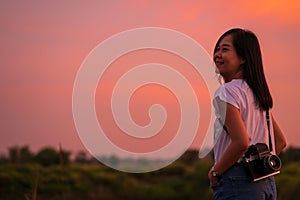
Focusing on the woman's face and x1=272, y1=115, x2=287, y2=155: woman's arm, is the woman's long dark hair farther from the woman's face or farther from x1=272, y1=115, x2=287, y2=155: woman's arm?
x1=272, y1=115, x2=287, y2=155: woman's arm

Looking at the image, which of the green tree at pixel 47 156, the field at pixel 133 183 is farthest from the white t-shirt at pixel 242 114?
the green tree at pixel 47 156

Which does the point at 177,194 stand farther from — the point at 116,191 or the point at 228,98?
the point at 228,98

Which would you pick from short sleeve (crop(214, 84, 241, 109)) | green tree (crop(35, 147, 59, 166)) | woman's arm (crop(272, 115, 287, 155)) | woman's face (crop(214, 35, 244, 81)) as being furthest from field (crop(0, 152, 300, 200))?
short sleeve (crop(214, 84, 241, 109))

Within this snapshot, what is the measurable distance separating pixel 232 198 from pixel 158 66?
0.99 meters

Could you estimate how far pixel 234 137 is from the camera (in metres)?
2.51

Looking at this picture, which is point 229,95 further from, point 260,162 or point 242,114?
point 260,162

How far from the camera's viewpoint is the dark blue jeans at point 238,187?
2529 mm

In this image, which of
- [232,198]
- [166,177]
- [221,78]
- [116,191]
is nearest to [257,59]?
[221,78]

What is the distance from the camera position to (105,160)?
3.19m

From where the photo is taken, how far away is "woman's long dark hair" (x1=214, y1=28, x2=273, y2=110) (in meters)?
2.65

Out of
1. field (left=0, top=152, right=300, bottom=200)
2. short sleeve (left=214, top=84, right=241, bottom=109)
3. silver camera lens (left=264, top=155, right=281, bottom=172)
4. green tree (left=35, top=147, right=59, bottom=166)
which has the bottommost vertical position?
field (left=0, top=152, right=300, bottom=200)

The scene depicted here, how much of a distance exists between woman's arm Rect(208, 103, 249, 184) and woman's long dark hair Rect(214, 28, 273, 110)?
0.16 metres

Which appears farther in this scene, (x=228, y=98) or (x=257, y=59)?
(x=257, y=59)

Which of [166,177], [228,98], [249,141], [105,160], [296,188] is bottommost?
[166,177]
